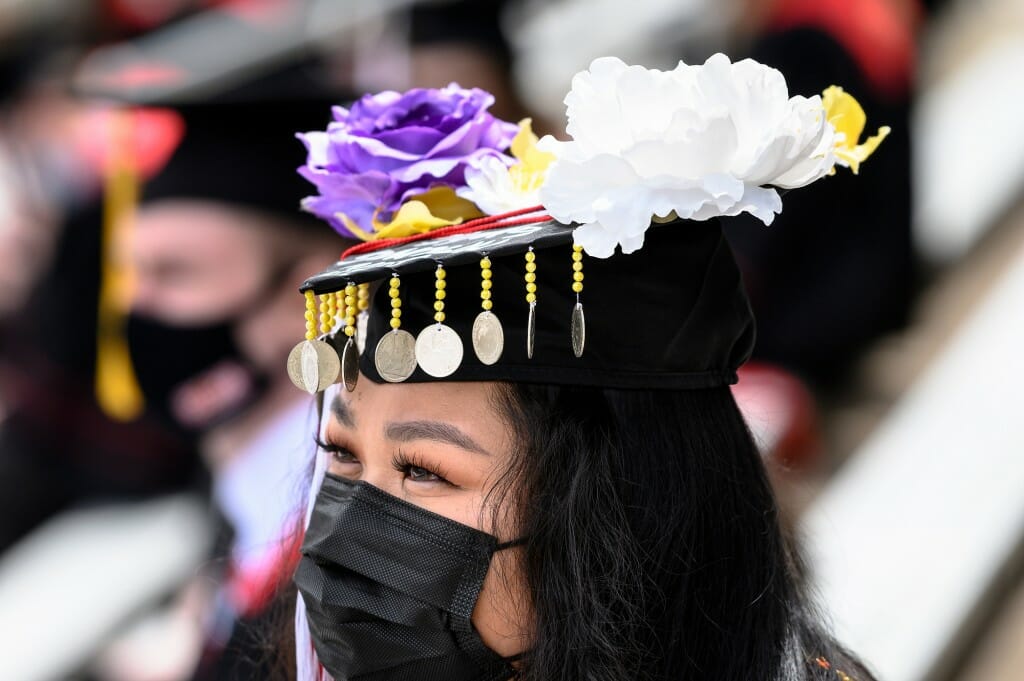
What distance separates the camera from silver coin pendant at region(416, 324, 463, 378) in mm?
1649

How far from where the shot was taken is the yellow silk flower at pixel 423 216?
5.92 ft

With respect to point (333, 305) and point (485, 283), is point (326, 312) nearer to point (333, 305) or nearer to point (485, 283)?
point (333, 305)

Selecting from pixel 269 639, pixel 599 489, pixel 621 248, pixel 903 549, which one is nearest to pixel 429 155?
pixel 621 248

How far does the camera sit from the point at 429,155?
1.86m

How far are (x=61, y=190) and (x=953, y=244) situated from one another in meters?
3.65

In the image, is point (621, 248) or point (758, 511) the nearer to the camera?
point (621, 248)

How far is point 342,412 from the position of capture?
6.00ft

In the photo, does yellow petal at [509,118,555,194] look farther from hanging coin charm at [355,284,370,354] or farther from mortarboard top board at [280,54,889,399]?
hanging coin charm at [355,284,370,354]

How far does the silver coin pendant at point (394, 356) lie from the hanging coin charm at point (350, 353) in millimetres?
81

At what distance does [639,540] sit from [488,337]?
36 cm

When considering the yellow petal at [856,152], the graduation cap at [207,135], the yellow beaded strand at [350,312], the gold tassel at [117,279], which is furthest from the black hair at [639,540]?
the gold tassel at [117,279]

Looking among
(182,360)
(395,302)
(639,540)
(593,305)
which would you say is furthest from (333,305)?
(182,360)

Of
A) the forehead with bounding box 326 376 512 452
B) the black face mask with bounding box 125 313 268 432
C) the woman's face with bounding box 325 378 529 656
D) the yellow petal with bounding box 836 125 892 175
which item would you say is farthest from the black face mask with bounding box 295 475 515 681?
the black face mask with bounding box 125 313 268 432

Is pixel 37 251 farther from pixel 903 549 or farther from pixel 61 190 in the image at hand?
pixel 903 549
